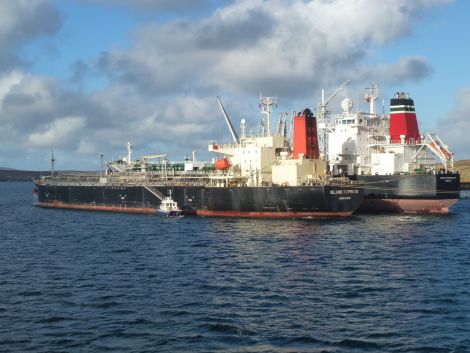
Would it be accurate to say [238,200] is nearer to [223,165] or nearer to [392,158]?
[223,165]

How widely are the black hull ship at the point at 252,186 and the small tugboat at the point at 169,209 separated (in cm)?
190

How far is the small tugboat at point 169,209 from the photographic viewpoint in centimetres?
6869

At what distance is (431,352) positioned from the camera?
2055cm

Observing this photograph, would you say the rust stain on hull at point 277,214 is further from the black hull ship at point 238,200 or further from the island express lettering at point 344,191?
the island express lettering at point 344,191

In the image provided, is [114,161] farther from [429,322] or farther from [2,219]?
[429,322]

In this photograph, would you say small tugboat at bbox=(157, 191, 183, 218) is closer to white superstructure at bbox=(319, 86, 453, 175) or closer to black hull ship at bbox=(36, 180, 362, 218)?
black hull ship at bbox=(36, 180, 362, 218)

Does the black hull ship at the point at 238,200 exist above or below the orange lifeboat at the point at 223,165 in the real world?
below

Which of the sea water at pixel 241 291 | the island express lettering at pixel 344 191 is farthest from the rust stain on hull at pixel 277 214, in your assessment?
the sea water at pixel 241 291

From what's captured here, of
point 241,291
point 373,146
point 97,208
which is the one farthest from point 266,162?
point 241,291

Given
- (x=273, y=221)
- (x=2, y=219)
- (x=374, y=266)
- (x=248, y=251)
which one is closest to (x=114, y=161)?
(x=2, y=219)

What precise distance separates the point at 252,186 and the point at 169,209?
10.8 m

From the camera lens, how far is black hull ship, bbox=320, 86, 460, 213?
214ft

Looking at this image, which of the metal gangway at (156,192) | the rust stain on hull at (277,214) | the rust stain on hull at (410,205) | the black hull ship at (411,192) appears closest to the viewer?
the rust stain on hull at (277,214)

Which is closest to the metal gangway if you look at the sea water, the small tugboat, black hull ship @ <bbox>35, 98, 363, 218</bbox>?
black hull ship @ <bbox>35, 98, 363, 218</bbox>
